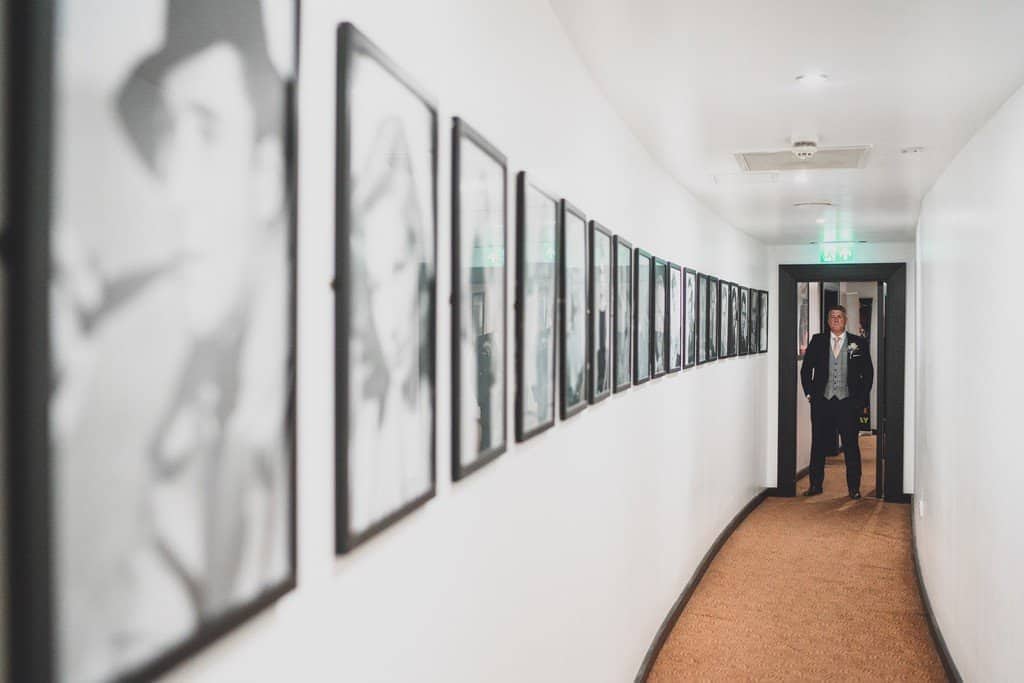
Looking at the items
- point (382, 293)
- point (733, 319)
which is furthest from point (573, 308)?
point (733, 319)

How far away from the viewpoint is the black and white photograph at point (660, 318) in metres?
4.67

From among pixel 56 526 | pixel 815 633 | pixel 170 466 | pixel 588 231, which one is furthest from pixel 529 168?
pixel 815 633

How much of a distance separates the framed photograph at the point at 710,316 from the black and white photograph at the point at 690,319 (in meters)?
0.18

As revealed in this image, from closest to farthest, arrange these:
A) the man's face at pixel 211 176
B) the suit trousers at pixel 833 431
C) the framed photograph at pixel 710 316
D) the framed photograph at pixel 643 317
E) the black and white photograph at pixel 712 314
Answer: the man's face at pixel 211 176, the framed photograph at pixel 643 317, the framed photograph at pixel 710 316, the black and white photograph at pixel 712 314, the suit trousers at pixel 833 431

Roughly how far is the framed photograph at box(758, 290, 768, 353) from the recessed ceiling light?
5852 mm

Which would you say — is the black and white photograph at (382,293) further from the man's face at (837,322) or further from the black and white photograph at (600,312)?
the man's face at (837,322)

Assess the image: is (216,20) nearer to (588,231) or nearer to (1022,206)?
(588,231)

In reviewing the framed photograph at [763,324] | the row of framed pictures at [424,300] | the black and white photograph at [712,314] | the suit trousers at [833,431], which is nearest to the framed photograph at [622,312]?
the row of framed pictures at [424,300]

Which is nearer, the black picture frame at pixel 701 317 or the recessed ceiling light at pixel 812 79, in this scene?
the recessed ceiling light at pixel 812 79

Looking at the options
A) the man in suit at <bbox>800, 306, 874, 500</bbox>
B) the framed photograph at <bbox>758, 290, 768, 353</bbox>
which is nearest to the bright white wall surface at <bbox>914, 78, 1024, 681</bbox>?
the framed photograph at <bbox>758, 290, 768, 353</bbox>

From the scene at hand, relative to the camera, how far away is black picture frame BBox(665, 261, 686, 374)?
16.5 ft

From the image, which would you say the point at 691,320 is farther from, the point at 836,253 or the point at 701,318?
the point at 836,253

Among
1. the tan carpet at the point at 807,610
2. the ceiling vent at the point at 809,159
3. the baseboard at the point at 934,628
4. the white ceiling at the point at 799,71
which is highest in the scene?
the white ceiling at the point at 799,71

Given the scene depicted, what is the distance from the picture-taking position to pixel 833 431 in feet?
32.1
